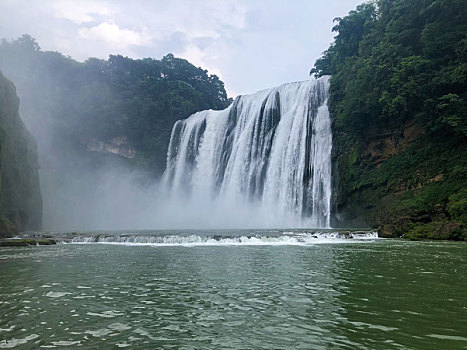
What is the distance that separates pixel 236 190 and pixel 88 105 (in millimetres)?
28678

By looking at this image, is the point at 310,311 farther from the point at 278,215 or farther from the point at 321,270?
the point at 278,215

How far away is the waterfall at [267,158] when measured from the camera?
32.1m

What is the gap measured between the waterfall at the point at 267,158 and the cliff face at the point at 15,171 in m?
16.6

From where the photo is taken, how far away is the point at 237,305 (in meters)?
5.80

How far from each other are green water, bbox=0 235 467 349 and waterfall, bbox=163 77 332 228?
21.8 meters

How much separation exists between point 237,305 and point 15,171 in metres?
28.7

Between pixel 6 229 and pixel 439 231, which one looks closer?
pixel 439 231

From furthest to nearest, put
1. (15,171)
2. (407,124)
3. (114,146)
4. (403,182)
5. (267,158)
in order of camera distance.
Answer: (114,146) < (267,158) < (15,171) < (407,124) < (403,182)

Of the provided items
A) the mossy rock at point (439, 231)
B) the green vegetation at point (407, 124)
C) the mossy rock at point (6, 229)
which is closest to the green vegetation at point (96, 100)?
the green vegetation at point (407, 124)

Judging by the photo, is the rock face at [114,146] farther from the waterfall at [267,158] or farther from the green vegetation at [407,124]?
the green vegetation at [407,124]

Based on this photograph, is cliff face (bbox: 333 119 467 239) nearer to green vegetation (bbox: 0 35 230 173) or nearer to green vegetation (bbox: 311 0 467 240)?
green vegetation (bbox: 311 0 467 240)

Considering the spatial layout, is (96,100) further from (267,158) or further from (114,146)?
(267,158)

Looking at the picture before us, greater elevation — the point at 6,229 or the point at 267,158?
the point at 267,158

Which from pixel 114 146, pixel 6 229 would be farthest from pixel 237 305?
pixel 114 146
